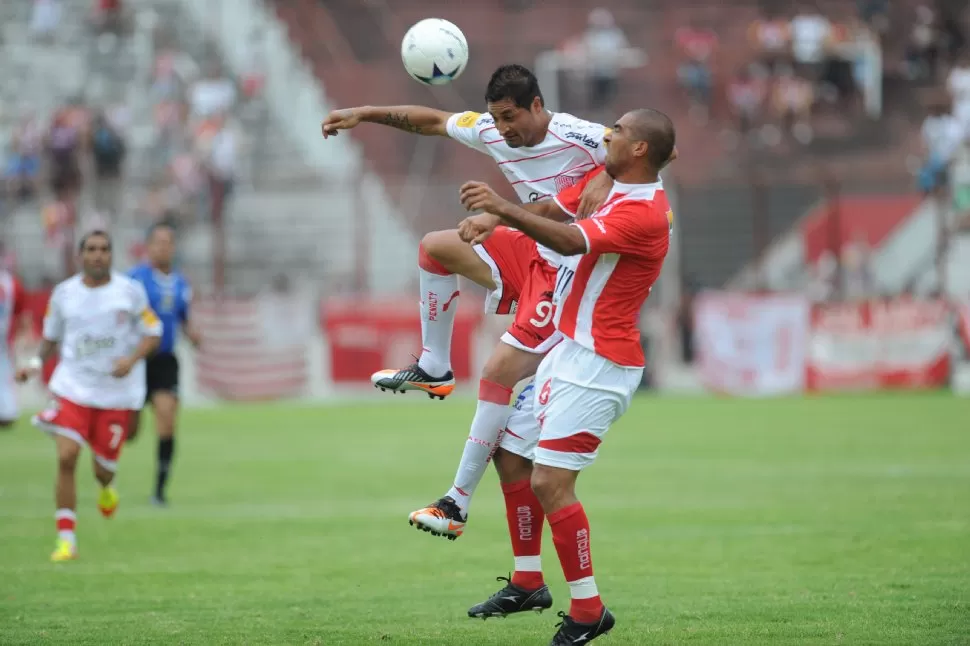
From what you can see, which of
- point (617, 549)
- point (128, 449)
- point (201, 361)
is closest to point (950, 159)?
point (201, 361)

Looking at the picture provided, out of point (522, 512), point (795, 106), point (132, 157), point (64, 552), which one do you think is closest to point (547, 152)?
point (522, 512)

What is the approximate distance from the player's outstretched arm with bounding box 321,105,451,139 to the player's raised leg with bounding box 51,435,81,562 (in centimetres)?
482

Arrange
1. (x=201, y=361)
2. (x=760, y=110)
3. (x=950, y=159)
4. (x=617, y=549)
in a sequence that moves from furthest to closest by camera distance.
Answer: (x=760, y=110), (x=950, y=159), (x=201, y=361), (x=617, y=549)

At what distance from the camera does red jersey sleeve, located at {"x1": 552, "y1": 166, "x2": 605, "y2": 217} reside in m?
8.30

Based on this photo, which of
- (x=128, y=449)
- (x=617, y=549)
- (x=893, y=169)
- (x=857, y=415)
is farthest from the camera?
(x=893, y=169)

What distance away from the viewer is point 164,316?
15672 mm

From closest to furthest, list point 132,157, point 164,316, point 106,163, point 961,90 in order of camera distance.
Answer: point 164,316, point 106,163, point 961,90, point 132,157

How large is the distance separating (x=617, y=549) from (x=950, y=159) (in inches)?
766

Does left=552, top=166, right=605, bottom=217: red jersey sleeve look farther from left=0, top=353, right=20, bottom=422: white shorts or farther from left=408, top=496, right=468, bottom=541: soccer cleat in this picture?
left=0, top=353, right=20, bottom=422: white shorts

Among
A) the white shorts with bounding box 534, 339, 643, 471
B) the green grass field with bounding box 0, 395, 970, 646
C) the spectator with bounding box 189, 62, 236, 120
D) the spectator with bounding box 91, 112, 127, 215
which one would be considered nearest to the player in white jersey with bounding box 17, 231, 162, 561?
the green grass field with bounding box 0, 395, 970, 646

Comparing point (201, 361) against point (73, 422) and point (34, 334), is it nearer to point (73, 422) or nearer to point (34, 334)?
point (34, 334)

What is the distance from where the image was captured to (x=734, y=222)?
29.9 m

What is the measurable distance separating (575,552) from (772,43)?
30209mm

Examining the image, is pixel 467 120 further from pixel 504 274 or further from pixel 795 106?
pixel 795 106
